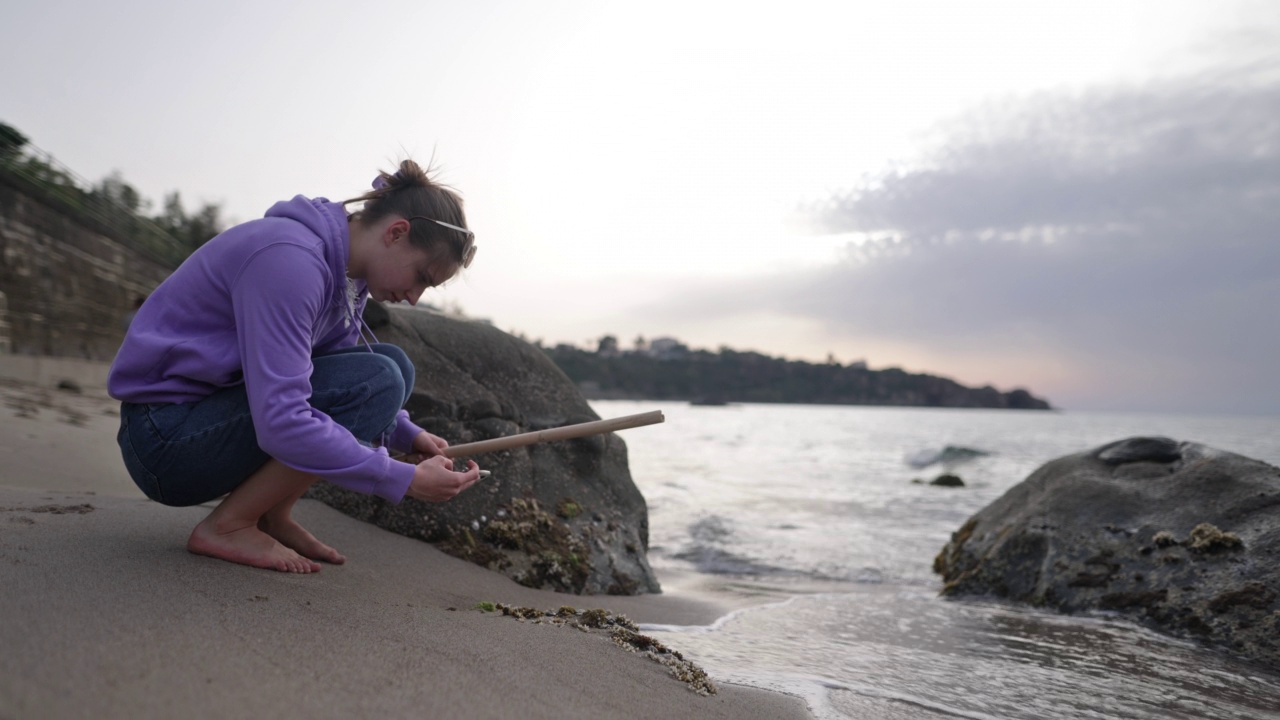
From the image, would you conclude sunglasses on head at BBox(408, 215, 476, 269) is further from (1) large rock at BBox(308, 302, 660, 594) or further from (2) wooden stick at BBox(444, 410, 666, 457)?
(1) large rock at BBox(308, 302, 660, 594)

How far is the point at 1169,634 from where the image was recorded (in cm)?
428

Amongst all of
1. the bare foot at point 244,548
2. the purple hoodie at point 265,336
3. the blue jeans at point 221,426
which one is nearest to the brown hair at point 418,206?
the purple hoodie at point 265,336

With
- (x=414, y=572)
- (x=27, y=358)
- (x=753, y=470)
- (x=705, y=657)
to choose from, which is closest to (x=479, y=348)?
(x=414, y=572)

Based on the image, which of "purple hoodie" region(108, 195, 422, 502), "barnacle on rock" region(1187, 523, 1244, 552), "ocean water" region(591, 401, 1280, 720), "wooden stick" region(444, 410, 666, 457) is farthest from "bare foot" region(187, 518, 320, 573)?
"barnacle on rock" region(1187, 523, 1244, 552)

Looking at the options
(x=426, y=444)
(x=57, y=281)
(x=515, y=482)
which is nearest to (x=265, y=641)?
(x=426, y=444)

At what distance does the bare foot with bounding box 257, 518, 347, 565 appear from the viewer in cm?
299

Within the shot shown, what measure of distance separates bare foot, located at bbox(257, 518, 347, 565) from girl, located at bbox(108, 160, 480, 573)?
19 cm

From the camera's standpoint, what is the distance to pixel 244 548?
261cm

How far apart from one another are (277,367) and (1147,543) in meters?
5.10

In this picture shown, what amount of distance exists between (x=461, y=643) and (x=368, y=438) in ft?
2.92

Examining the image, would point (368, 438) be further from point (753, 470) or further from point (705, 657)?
point (753, 470)

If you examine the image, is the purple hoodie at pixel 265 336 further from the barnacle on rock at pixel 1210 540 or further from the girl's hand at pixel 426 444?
the barnacle on rock at pixel 1210 540

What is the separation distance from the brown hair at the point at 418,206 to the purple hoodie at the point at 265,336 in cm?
12

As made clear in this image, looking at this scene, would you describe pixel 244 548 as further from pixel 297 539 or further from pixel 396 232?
pixel 396 232
